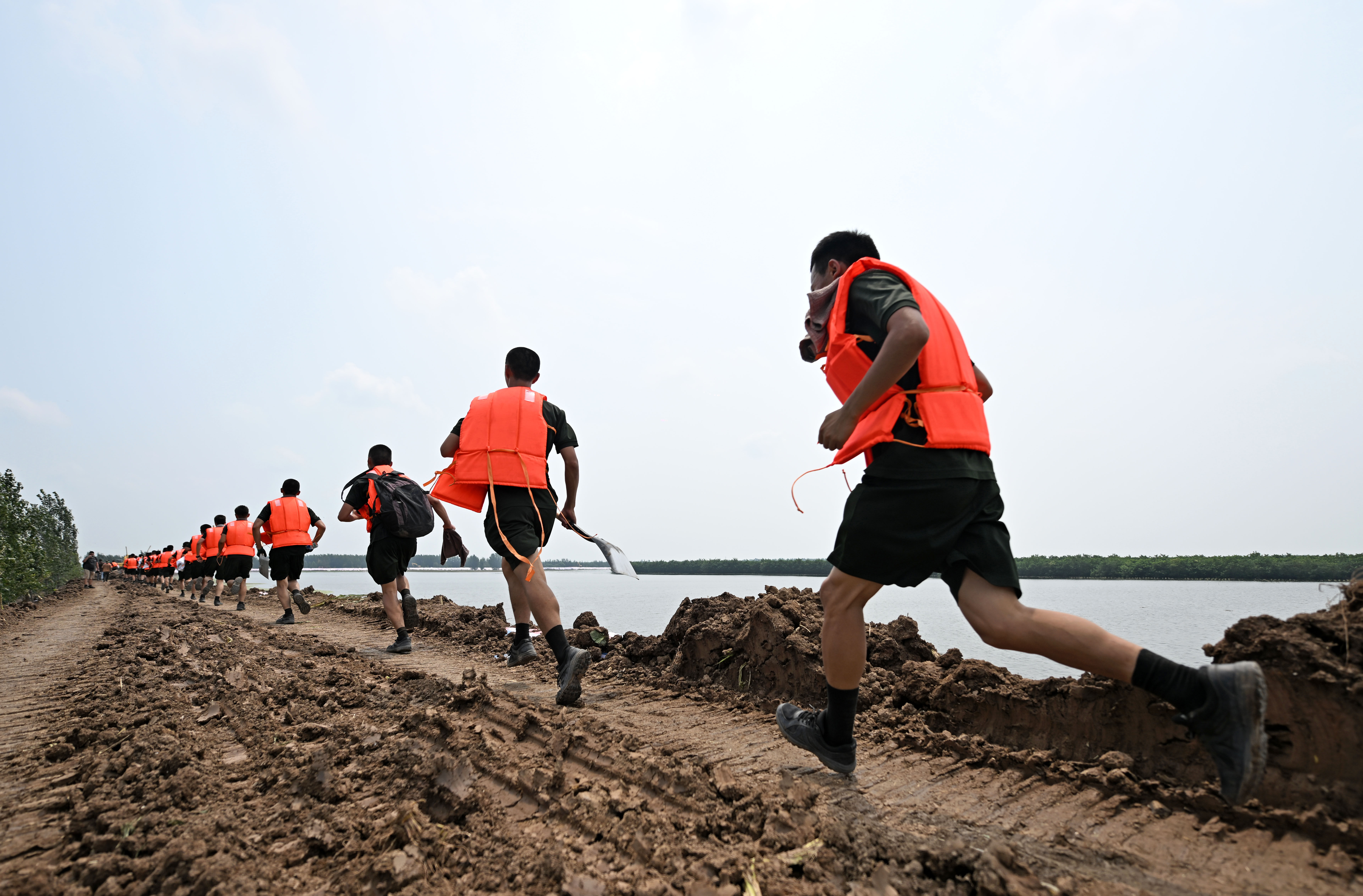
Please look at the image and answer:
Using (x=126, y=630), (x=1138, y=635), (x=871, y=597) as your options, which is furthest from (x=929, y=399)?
(x=126, y=630)

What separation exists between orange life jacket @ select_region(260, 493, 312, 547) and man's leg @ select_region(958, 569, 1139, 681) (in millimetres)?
9462

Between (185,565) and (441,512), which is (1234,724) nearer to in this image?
(441,512)

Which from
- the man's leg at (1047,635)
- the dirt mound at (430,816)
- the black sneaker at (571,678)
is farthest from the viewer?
the black sneaker at (571,678)

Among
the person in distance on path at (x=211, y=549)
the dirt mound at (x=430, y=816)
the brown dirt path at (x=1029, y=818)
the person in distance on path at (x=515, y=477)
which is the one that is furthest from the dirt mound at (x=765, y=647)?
the person in distance on path at (x=211, y=549)

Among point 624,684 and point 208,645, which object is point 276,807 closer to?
point 624,684

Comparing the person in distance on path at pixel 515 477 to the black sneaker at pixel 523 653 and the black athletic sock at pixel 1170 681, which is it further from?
the black athletic sock at pixel 1170 681

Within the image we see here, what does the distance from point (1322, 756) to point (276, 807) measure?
3.12 meters

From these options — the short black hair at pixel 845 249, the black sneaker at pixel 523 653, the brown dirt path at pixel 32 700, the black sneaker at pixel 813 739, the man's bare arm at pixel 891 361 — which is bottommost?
the brown dirt path at pixel 32 700

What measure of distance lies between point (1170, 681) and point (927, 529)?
Result: 70cm

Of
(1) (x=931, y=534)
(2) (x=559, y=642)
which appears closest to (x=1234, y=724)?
(1) (x=931, y=534)

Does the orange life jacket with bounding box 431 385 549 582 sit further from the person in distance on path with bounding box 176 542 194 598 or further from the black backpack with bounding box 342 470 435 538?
the person in distance on path with bounding box 176 542 194 598

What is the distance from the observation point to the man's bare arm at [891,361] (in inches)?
76.9

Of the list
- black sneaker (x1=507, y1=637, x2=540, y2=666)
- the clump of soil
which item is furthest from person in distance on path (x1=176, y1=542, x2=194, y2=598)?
the clump of soil

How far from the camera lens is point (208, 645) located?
19.0 ft
